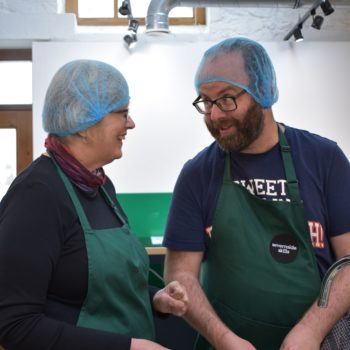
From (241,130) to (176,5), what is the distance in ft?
11.2

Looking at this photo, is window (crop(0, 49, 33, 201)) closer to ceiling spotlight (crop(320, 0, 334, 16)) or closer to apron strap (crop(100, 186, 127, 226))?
ceiling spotlight (crop(320, 0, 334, 16))

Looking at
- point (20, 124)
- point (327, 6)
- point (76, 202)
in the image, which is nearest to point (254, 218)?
point (76, 202)

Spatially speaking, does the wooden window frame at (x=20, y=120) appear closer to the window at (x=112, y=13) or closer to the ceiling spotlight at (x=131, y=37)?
the window at (x=112, y=13)

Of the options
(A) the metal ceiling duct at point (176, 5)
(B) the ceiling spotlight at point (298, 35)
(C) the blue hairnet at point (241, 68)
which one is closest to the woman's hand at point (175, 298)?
(C) the blue hairnet at point (241, 68)

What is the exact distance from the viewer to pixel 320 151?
1511 millimetres

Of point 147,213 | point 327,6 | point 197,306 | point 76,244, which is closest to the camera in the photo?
point 76,244

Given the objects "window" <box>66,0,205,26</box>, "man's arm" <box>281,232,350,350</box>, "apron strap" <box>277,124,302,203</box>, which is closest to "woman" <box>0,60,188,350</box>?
"man's arm" <box>281,232,350,350</box>

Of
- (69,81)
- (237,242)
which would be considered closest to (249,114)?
(237,242)

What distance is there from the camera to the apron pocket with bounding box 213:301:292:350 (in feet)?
4.69

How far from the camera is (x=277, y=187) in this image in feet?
4.86

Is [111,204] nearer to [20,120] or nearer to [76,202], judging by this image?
[76,202]

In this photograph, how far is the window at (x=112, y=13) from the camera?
17.7 ft

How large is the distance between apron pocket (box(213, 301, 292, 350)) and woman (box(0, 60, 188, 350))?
0.60 ft

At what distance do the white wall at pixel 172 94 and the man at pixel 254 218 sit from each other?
3.54 metres
